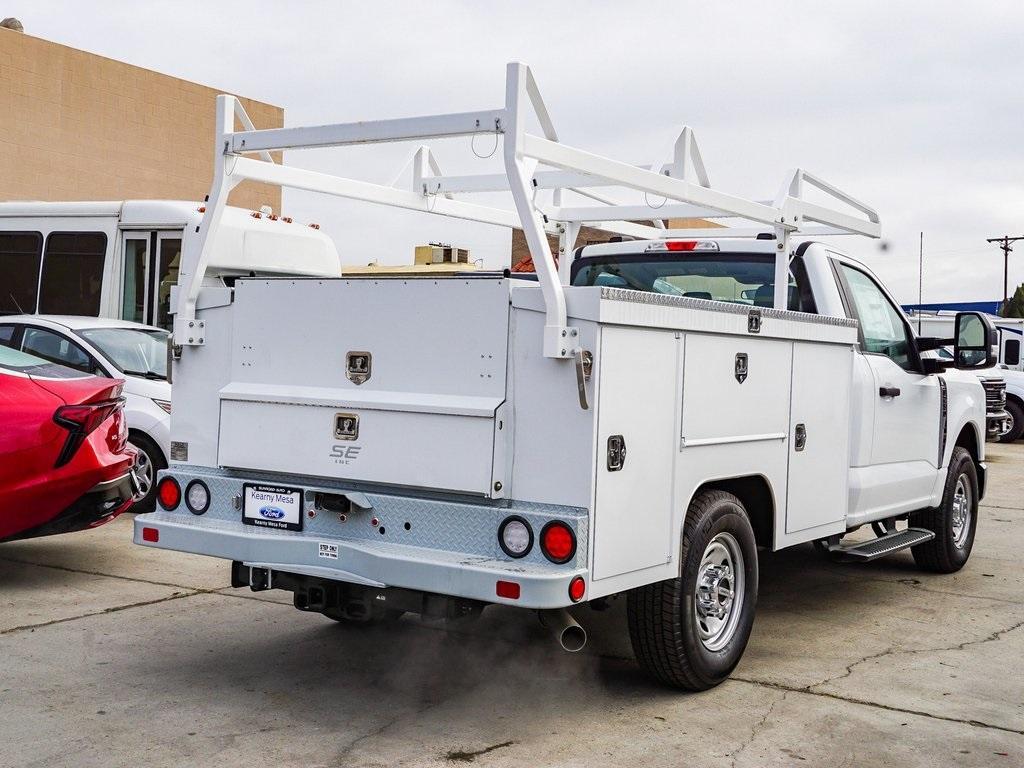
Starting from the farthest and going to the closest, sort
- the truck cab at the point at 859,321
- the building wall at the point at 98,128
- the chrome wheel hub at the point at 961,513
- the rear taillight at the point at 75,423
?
the building wall at the point at 98,128, the chrome wheel hub at the point at 961,513, the rear taillight at the point at 75,423, the truck cab at the point at 859,321

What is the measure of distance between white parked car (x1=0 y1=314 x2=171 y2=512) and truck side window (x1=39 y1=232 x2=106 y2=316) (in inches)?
130

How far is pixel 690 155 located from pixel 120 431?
4.06m

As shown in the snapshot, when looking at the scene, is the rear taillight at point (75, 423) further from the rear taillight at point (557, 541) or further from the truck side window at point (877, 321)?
the truck side window at point (877, 321)

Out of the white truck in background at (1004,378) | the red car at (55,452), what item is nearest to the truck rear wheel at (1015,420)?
the white truck in background at (1004,378)

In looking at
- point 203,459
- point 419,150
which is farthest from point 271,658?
point 419,150

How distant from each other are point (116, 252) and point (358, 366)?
9.33m

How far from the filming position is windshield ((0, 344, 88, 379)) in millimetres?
7344

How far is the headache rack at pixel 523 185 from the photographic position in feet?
15.7

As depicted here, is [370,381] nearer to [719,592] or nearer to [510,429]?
[510,429]

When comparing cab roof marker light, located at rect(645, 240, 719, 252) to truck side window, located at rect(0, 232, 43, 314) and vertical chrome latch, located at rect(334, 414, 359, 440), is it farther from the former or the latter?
truck side window, located at rect(0, 232, 43, 314)

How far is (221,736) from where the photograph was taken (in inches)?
193

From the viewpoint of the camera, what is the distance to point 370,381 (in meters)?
5.16

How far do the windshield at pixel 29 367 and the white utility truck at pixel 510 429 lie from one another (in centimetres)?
210

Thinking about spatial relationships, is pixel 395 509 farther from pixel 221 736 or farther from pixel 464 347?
pixel 221 736
